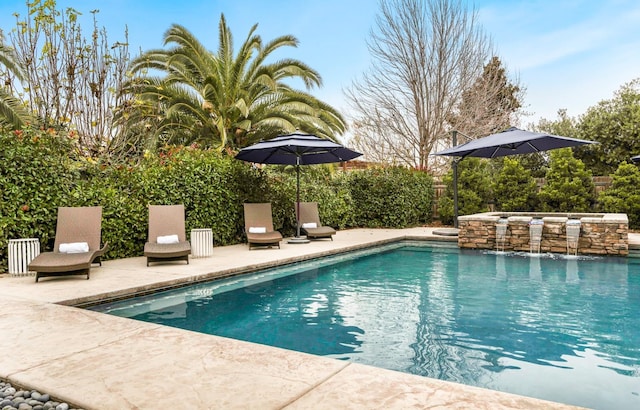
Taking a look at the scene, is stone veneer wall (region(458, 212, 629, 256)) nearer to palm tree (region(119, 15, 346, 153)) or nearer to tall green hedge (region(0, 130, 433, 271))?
tall green hedge (region(0, 130, 433, 271))

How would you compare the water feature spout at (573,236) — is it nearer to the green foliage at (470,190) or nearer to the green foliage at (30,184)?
the green foliage at (470,190)

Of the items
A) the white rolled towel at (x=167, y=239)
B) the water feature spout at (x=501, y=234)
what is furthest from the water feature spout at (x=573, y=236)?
the white rolled towel at (x=167, y=239)

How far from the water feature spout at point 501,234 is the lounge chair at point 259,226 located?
5.21 meters

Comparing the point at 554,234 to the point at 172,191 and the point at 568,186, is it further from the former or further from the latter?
the point at 172,191

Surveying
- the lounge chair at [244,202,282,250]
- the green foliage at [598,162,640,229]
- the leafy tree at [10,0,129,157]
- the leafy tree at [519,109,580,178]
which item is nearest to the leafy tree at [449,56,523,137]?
the leafy tree at [519,109,580,178]

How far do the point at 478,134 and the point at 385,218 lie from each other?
793cm

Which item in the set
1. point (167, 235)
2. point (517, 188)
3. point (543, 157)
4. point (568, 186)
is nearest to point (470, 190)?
point (517, 188)

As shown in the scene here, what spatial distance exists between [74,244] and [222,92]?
7734 mm

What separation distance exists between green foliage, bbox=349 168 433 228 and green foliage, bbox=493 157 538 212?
3050 millimetres

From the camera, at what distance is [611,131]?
14.9 m

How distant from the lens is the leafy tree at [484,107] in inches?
755

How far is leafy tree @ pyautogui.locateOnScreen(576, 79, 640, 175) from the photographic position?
14445 mm

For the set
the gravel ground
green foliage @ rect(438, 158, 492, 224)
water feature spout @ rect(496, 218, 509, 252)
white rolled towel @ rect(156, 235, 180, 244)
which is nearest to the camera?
the gravel ground

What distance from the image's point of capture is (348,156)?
11492 millimetres
